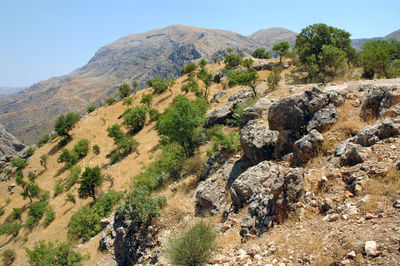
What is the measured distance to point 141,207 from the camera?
12.2m

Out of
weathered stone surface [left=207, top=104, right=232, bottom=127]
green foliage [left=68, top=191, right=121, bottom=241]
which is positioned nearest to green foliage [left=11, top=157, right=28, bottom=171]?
green foliage [left=68, top=191, right=121, bottom=241]

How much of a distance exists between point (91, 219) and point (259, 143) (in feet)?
69.3

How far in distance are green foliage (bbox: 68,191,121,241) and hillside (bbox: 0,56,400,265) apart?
7.40 m

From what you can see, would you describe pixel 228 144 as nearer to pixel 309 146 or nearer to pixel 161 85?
pixel 309 146

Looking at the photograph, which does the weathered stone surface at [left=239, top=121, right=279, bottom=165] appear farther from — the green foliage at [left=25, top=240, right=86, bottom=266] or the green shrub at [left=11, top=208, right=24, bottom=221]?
the green shrub at [left=11, top=208, right=24, bottom=221]

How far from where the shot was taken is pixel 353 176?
6543 mm

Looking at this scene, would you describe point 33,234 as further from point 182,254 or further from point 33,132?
point 33,132

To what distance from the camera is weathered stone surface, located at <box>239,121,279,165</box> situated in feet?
36.7

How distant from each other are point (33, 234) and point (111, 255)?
82.7ft

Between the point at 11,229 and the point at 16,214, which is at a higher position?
the point at 16,214

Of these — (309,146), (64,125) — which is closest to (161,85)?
(64,125)

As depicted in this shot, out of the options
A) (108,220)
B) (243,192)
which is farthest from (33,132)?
(243,192)

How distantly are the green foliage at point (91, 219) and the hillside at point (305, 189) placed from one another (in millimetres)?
7405

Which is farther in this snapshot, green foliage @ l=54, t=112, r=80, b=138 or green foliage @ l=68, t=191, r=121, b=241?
green foliage @ l=54, t=112, r=80, b=138
